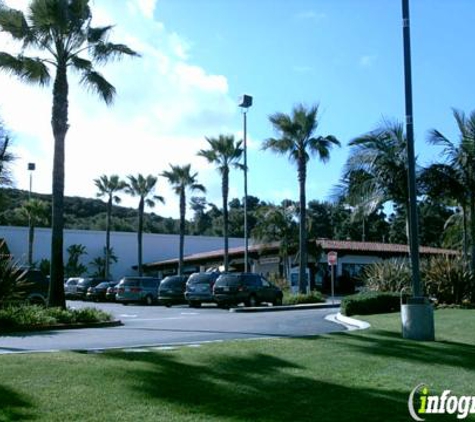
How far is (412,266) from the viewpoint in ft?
45.3

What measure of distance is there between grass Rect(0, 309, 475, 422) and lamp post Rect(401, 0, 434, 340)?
1.00 meters

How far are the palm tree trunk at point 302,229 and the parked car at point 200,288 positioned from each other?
436 cm

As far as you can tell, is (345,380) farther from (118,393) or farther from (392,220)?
(392,220)

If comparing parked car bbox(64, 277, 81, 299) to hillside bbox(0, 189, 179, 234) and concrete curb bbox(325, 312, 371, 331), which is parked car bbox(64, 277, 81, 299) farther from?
hillside bbox(0, 189, 179, 234)

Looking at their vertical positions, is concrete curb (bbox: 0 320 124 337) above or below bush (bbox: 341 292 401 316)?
below

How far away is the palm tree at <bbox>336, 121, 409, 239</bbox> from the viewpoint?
23438 millimetres

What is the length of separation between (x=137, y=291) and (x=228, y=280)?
28.7ft

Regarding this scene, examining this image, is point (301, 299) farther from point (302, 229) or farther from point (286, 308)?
point (302, 229)

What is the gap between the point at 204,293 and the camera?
30938 mm

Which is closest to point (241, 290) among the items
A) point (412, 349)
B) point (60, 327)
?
point (60, 327)

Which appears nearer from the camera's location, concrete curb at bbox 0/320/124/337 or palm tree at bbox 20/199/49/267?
concrete curb at bbox 0/320/124/337

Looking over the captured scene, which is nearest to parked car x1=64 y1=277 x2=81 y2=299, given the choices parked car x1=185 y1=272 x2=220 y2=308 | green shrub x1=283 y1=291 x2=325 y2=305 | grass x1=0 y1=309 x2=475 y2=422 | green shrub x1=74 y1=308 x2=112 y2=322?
parked car x1=185 y1=272 x2=220 y2=308

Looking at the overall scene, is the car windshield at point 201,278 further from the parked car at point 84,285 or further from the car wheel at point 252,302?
the parked car at point 84,285

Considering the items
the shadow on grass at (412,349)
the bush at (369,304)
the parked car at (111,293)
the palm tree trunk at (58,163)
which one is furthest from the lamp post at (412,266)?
the parked car at (111,293)
